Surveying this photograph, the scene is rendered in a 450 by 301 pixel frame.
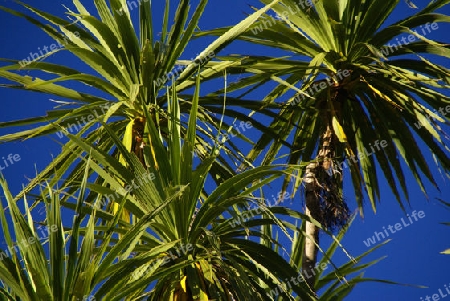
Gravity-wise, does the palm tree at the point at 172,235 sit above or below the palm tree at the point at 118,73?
below

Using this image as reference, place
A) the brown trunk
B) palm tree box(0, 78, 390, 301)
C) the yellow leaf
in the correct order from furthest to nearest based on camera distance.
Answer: the yellow leaf → the brown trunk → palm tree box(0, 78, 390, 301)

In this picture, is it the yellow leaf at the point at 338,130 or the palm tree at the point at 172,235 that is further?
the yellow leaf at the point at 338,130

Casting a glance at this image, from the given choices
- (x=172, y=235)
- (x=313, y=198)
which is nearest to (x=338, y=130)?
(x=313, y=198)

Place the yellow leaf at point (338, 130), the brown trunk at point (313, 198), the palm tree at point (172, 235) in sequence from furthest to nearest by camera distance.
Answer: the yellow leaf at point (338, 130)
the brown trunk at point (313, 198)
the palm tree at point (172, 235)

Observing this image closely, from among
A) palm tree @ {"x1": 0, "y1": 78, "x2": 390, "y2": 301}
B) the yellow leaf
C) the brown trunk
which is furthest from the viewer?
the yellow leaf

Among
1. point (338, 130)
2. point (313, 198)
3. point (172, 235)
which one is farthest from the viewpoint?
point (338, 130)

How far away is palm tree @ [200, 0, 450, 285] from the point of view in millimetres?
7227

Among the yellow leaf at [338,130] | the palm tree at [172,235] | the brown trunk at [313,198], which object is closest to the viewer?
the palm tree at [172,235]

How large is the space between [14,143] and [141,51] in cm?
123

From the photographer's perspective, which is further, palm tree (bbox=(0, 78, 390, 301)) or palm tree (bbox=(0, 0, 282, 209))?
palm tree (bbox=(0, 0, 282, 209))

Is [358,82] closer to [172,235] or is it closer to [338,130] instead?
[338,130]

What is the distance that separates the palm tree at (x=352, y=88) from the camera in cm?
723

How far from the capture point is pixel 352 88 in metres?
7.52

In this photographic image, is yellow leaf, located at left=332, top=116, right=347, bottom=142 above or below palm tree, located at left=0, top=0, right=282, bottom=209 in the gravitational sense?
below
